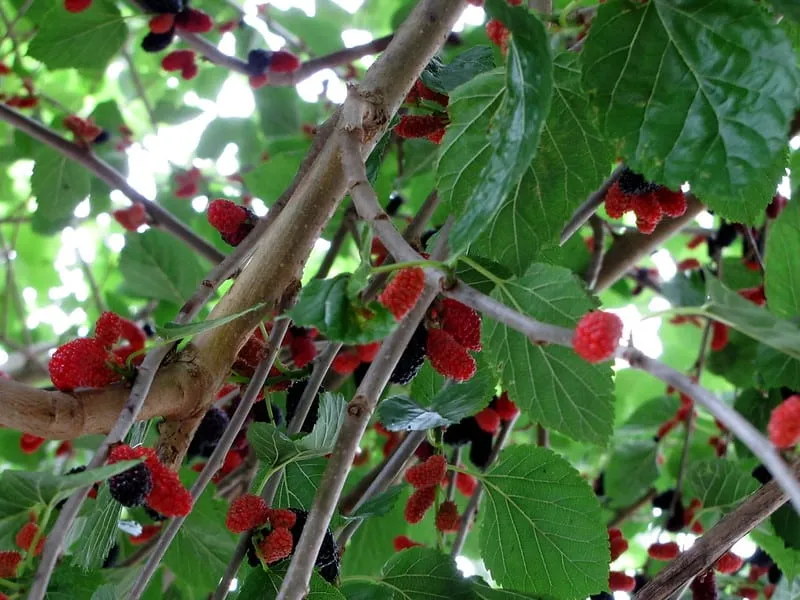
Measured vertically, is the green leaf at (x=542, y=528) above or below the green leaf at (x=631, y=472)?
below

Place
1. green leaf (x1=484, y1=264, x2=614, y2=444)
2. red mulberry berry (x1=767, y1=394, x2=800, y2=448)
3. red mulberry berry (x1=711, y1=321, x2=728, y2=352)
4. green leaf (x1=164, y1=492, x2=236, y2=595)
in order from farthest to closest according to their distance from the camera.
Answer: red mulberry berry (x1=711, y1=321, x2=728, y2=352), green leaf (x1=164, y1=492, x2=236, y2=595), green leaf (x1=484, y1=264, x2=614, y2=444), red mulberry berry (x1=767, y1=394, x2=800, y2=448)

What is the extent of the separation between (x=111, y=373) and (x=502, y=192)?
1.36 feet

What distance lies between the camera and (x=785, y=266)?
1.08m

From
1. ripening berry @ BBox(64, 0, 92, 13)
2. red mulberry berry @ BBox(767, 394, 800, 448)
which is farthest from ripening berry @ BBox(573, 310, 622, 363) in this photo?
ripening berry @ BBox(64, 0, 92, 13)

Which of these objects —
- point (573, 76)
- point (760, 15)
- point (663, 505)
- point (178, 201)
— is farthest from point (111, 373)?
point (178, 201)

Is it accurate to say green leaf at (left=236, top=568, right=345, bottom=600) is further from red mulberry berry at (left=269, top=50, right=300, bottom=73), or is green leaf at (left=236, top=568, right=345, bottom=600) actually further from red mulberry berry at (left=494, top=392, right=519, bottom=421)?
red mulberry berry at (left=269, top=50, right=300, bottom=73)

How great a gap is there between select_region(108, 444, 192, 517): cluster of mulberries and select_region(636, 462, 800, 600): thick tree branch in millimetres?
486

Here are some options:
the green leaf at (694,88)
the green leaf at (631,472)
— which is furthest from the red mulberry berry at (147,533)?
the green leaf at (694,88)

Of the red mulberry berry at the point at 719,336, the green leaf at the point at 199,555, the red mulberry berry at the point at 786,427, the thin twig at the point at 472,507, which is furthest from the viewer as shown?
the red mulberry berry at the point at 719,336

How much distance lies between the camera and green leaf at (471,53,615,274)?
889 millimetres

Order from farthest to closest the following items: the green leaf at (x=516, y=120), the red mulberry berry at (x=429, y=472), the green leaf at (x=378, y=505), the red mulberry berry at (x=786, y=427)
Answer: the red mulberry berry at (x=429, y=472) < the green leaf at (x=378, y=505) < the green leaf at (x=516, y=120) < the red mulberry berry at (x=786, y=427)

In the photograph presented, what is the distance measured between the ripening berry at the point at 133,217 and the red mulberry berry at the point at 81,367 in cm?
109

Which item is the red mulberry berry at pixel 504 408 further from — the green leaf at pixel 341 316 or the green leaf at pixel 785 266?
the green leaf at pixel 341 316

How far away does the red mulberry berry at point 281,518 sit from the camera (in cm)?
89
